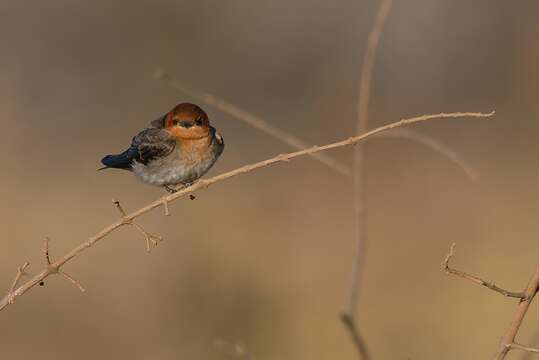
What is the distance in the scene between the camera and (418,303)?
1004cm

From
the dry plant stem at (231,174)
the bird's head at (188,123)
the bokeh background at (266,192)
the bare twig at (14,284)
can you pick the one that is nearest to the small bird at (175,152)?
the bird's head at (188,123)

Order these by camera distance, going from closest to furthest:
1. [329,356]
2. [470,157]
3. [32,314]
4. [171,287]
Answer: [329,356] < [171,287] < [32,314] < [470,157]

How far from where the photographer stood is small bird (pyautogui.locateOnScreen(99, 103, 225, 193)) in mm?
5219

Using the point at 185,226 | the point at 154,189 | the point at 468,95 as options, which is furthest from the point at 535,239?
the point at 468,95

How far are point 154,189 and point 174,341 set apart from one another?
4.63m

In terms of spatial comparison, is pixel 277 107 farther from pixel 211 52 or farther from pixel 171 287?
pixel 171 287

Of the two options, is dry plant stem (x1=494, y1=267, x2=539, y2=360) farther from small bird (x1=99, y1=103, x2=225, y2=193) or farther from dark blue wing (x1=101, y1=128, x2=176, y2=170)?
dark blue wing (x1=101, y1=128, x2=176, y2=170)

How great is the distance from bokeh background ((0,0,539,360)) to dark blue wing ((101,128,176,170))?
2773 millimetres

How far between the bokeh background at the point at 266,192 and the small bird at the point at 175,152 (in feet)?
9.14

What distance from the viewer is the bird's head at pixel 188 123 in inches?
202

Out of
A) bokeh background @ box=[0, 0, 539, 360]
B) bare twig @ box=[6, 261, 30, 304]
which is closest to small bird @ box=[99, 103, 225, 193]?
bare twig @ box=[6, 261, 30, 304]

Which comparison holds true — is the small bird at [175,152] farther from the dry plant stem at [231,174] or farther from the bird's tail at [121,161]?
the dry plant stem at [231,174]

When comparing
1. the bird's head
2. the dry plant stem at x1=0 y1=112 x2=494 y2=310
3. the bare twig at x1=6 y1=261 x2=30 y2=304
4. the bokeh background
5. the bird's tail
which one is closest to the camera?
the dry plant stem at x1=0 y1=112 x2=494 y2=310

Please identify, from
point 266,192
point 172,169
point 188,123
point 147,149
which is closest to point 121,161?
point 147,149
